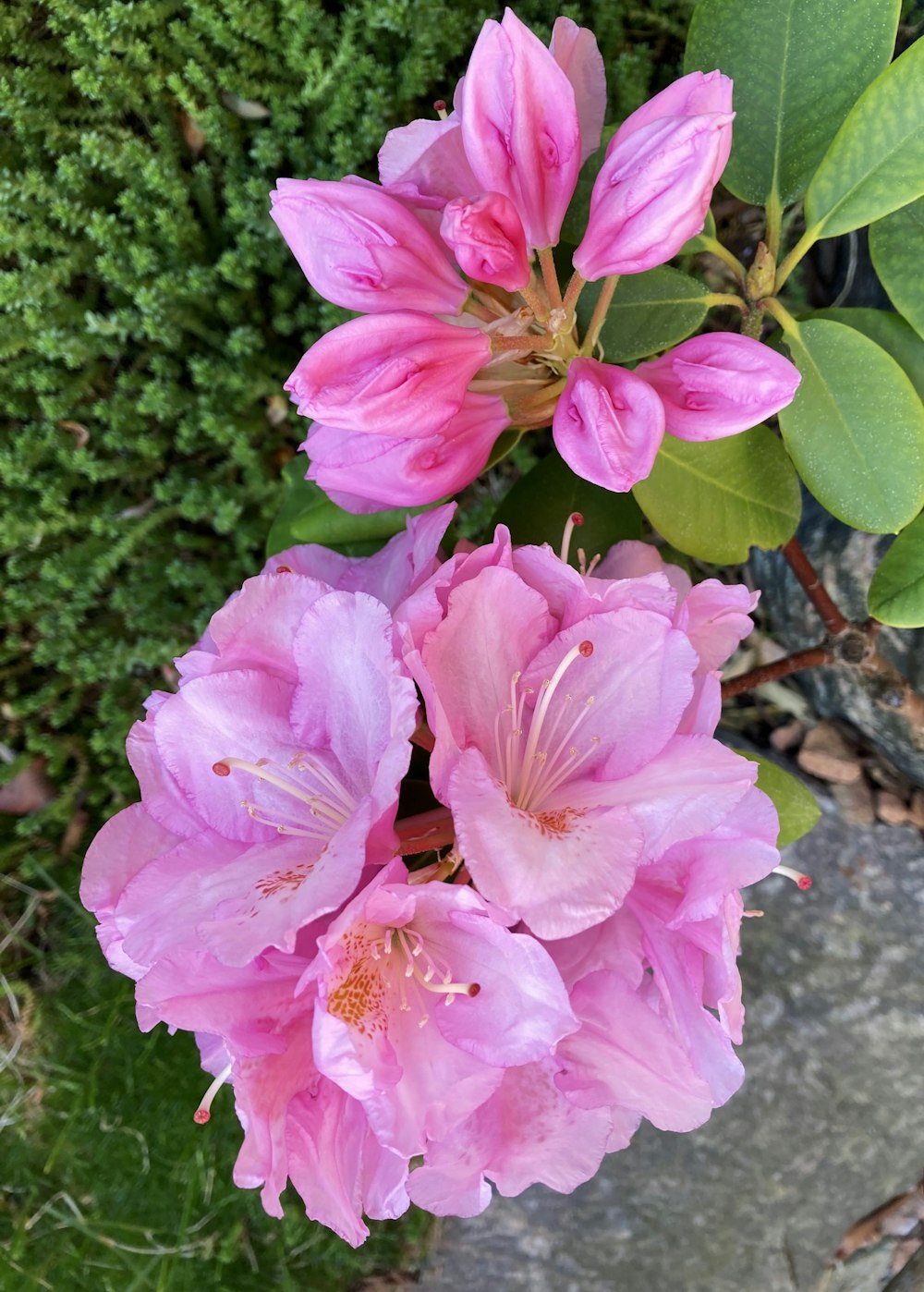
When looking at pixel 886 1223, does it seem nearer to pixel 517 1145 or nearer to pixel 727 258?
pixel 517 1145

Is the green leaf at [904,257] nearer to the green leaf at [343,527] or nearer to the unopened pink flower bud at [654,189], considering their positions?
the unopened pink flower bud at [654,189]

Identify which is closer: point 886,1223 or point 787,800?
point 787,800

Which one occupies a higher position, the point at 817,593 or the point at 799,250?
the point at 799,250

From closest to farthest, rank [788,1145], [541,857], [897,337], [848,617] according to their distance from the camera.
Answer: [541,857], [897,337], [848,617], [788,1145]

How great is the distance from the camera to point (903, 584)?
91cm

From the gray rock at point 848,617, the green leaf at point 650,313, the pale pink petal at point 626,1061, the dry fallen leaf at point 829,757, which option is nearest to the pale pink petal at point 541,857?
the pale pink petal at point 626,1061

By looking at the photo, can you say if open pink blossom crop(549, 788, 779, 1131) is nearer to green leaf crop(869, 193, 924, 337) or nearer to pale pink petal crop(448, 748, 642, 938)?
pale pink petal crop(448, 748, 642, 938)

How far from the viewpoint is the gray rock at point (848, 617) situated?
4.23ft

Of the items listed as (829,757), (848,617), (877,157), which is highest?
(877,157)

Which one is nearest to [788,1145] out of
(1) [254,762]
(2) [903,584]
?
(2) [903,584]

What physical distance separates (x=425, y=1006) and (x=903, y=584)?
1.89ft

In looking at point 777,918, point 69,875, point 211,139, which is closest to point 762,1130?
point 777,918

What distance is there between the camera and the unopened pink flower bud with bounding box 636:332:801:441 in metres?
0.71

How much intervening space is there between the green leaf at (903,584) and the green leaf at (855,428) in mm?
65
